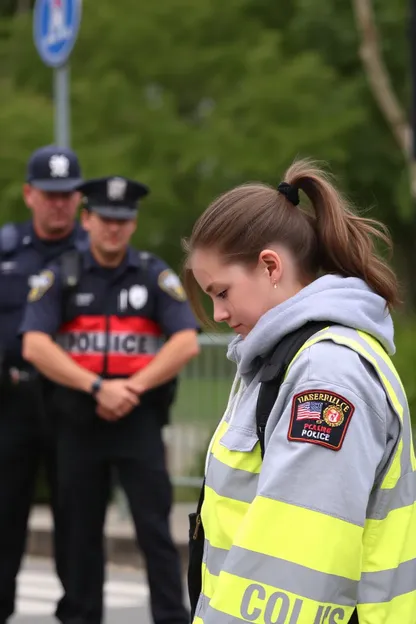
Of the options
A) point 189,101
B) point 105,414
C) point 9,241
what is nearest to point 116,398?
point 105,414

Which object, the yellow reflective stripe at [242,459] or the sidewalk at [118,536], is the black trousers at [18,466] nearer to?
the sidewalk at [118,536]

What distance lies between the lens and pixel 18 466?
594cm

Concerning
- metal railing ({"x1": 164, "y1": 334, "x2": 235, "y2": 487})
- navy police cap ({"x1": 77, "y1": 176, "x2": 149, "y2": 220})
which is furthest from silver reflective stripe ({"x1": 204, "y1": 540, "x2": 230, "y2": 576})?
metal railing ({"x1": 164, "y1": 334, "x2": 235, "y2": 487})

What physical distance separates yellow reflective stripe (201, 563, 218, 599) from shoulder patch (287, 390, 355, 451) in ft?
1.14

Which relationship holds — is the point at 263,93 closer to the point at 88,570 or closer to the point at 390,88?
the point at 390,88

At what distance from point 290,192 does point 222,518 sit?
578 millimetres

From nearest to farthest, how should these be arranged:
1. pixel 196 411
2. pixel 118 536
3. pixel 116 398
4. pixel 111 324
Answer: pixel 116 398, pixel 111 324, pixel 118 536, pixel 196 411

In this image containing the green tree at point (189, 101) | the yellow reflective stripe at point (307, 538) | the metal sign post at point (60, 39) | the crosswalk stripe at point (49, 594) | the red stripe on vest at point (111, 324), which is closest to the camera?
the yellow reflective stripe at point (307, 538)

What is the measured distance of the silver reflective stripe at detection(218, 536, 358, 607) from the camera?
2.15 metres

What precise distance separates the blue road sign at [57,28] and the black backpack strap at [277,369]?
7595 millimetres

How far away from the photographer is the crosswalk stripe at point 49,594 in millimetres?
7094

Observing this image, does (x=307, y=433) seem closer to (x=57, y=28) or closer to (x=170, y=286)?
(x=170, y=286)

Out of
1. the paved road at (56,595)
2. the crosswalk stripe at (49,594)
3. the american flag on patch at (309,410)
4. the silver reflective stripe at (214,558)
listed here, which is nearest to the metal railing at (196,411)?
the paved road at (56,595)

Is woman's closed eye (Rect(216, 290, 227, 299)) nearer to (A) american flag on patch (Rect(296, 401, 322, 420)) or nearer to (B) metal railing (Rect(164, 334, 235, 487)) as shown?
(A) american flag on patch (Rect(296, 401, 322, 420))
